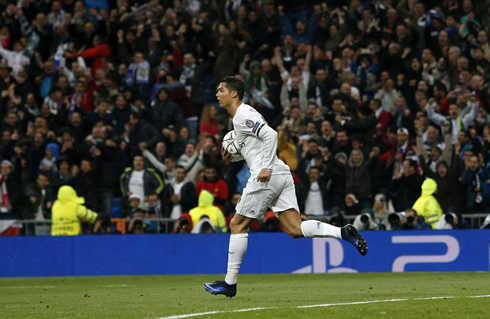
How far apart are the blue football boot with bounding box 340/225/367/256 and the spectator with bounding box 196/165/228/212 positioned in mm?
8391

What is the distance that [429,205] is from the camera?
1647 cm

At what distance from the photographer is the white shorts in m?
9.56

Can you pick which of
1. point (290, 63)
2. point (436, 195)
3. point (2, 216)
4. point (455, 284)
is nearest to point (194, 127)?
point (290, 63)

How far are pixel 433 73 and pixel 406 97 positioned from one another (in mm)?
705

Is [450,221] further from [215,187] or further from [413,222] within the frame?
[215,187]

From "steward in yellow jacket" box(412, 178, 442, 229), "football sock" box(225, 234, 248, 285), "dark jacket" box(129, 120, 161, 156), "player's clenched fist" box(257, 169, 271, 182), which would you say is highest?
"dark jacket" box(129, 120, 161, 156)

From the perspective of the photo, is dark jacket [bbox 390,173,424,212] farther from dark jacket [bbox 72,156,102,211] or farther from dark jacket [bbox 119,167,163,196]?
dark jacket [bbox 72,156,102,211]

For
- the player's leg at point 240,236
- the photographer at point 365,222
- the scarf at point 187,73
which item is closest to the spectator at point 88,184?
the scarf at point 187,73

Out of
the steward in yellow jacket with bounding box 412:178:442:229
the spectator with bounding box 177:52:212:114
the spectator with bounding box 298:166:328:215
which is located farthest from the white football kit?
the spectator with bounding box 177:52:212:114

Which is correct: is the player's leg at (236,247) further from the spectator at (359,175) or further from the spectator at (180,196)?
the spectator at (180,196)

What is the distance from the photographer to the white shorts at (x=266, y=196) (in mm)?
9562

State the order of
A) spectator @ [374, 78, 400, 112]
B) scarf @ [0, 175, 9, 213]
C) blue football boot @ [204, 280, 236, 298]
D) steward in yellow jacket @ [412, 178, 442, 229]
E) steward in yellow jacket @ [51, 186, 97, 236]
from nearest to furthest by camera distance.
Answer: blue football boot @ [204, 280, 236, 298]
steward in yellow jacket @ [412, 178, 442, 229]
steward in yellow jacket @ [51, 186, 97, 236]
spectator @ [374, 78, 400, 112]
scarf @ [0, 175, 9, 213]

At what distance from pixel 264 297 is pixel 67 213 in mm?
8381

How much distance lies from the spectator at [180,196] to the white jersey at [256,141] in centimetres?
804
